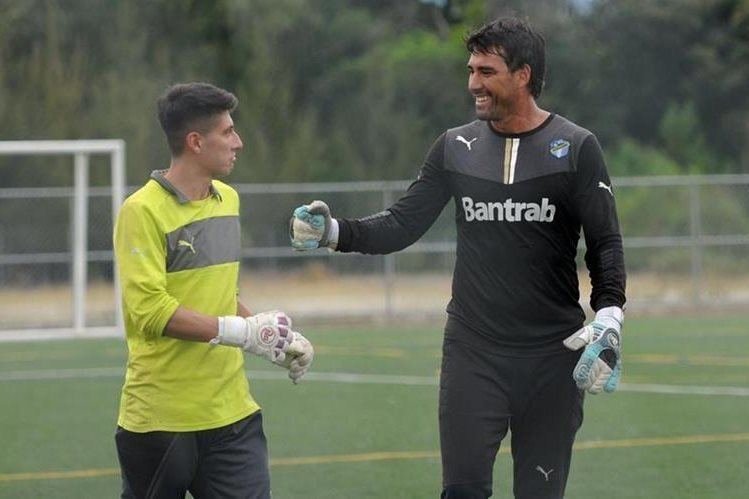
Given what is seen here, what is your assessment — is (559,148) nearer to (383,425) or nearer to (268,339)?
(268,339)

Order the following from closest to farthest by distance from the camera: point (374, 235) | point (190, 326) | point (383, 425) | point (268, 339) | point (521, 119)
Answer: point (190, 326) < point (268, 339) < point (521, 119) < point (374, 235) < point (383, 425)

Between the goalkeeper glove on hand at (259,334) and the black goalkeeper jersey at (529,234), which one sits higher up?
the black goalkeeper jersey at (529,234)

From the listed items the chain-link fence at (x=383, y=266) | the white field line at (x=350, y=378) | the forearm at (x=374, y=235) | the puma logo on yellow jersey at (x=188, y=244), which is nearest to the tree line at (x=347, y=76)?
the chain-link fence at (x=383, y=266)

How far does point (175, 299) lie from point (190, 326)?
143 mm

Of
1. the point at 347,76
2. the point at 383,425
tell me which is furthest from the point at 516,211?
the point at 347,76

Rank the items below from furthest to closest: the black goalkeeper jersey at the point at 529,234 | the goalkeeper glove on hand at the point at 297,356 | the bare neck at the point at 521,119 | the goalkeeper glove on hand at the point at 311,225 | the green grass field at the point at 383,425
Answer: the green grass field at the point at 383,425 < the goalkeeper glove on hand at the point at 311,225 < the bare neck at the point at 521,119 < the black goalkeeper jersey at the point at 529,234 < the goalkeeper glove on hand at the point at 297,356

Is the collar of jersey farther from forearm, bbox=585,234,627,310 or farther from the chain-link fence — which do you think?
the chain-link fence

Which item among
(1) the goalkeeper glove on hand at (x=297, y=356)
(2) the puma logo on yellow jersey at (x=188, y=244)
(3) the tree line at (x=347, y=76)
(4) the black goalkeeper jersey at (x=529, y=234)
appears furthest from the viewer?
(3) the tree line at (x=347, y=76)

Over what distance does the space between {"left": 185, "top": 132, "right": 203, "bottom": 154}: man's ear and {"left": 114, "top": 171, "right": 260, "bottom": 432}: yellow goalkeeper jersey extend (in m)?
0.15

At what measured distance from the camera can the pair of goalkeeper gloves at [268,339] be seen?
5.61 m

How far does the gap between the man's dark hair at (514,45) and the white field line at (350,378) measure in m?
8.00

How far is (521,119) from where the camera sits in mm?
6066

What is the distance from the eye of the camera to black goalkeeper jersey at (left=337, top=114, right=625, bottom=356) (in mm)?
5934

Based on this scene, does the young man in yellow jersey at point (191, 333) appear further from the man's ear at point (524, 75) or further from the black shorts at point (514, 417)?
the man's ear at point (524, 75)
